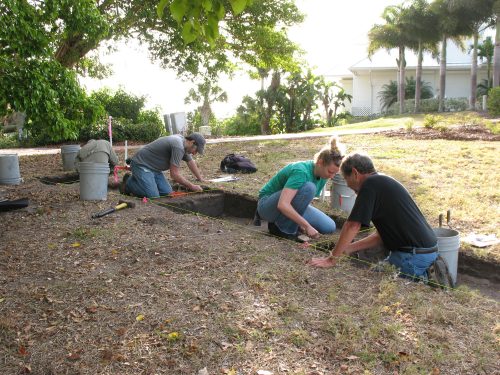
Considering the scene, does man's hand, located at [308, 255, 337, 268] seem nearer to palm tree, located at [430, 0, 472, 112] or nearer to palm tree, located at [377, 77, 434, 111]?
palm tree, located at [430, 0, 472, 112]

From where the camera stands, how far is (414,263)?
15.2 ft

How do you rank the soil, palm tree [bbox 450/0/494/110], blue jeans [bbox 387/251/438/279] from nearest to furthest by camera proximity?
the soil → blue jeans [bbox 387/251/438/279] → palm tree [bbox 450/0/494/110]

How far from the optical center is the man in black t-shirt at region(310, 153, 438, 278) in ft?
14.6

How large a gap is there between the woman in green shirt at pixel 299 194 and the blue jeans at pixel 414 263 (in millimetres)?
988

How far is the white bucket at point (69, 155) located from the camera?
438 inches

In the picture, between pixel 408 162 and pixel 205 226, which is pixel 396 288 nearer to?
pixel 205 226

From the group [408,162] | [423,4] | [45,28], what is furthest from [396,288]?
[423,4]

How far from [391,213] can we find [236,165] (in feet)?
20.9

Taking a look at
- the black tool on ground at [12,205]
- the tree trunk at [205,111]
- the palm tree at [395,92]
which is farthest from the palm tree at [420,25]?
the black tool on ground at [12,205]

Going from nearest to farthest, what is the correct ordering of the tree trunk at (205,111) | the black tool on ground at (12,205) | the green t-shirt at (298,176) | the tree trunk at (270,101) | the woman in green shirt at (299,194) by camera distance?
the woman in green shirt at (299,194) < the green t-shirt at (298,176) < the black tool on ground at (12,205) < the tree trunk at (270,101) < the tree trunk at (205,111)

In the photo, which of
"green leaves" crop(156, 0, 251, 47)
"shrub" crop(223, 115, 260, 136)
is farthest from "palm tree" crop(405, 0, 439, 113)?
"green leaves" crop(156, 0, 251, 47)

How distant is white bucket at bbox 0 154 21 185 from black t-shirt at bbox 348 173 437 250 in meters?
7.01

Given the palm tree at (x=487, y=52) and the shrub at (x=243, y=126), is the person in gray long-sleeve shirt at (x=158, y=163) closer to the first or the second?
the shrub at (x=243, y=126)

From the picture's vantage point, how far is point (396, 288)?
4344 millimetres
